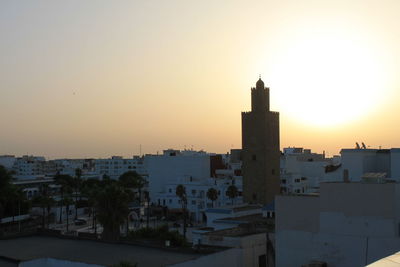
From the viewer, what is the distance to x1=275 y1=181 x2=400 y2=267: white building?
840 inches

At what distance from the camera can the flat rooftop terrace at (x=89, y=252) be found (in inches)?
845

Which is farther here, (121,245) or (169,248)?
(121,245)

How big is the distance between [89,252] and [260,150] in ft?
124

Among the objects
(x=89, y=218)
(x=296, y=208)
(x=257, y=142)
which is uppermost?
(x=257, y=142)

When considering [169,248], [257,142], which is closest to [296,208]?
[169,248]

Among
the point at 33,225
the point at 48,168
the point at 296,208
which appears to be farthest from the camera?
the point at 48,168

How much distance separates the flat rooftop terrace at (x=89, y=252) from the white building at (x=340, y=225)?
4.61 metres

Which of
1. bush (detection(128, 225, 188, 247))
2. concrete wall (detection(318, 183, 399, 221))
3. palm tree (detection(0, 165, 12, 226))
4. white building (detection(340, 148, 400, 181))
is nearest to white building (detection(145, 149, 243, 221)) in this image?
palm tree (detection(0, 165, 12, 226))

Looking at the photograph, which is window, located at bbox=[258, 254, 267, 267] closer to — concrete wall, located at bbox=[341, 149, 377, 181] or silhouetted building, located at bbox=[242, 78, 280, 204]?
concrete wall, located at bbox=[341, 149, 377, 181]

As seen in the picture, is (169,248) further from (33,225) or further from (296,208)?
(33,225)

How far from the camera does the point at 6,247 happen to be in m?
25.8

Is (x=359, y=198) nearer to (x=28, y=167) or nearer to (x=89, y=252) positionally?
(x=89, y=252)

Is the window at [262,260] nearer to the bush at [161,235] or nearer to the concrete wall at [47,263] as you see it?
the bush at [161,235]

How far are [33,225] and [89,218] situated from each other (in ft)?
44.3
